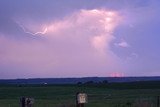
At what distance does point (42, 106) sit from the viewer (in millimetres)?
45938

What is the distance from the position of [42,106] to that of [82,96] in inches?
1098

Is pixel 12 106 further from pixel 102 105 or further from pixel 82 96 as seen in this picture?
pixel 82 96

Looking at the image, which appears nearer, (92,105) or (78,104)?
(78,104)

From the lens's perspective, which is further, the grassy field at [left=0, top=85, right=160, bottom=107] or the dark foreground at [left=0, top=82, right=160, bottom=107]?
the dark foreground at [left=0, top=82, right=160, bottom=107]

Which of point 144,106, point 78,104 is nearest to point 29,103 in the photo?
point 78,104

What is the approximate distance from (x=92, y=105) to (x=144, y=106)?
2070 centimetres

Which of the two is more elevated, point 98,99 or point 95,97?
point 95,97

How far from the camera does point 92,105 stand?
46.4 meters

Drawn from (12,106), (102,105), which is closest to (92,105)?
(102,105)

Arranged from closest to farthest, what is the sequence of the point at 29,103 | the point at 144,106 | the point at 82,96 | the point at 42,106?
1. the point at 82,96
2. the point at 29,103
3. the point at 144,106
4. the point at 42,106

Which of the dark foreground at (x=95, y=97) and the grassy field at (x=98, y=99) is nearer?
the grassy field at (x=98, y=99)

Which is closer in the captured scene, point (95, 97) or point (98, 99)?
point (98, 99)

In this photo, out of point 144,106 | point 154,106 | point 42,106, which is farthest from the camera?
point 42,106

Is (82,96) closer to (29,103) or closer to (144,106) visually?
(29,103)
